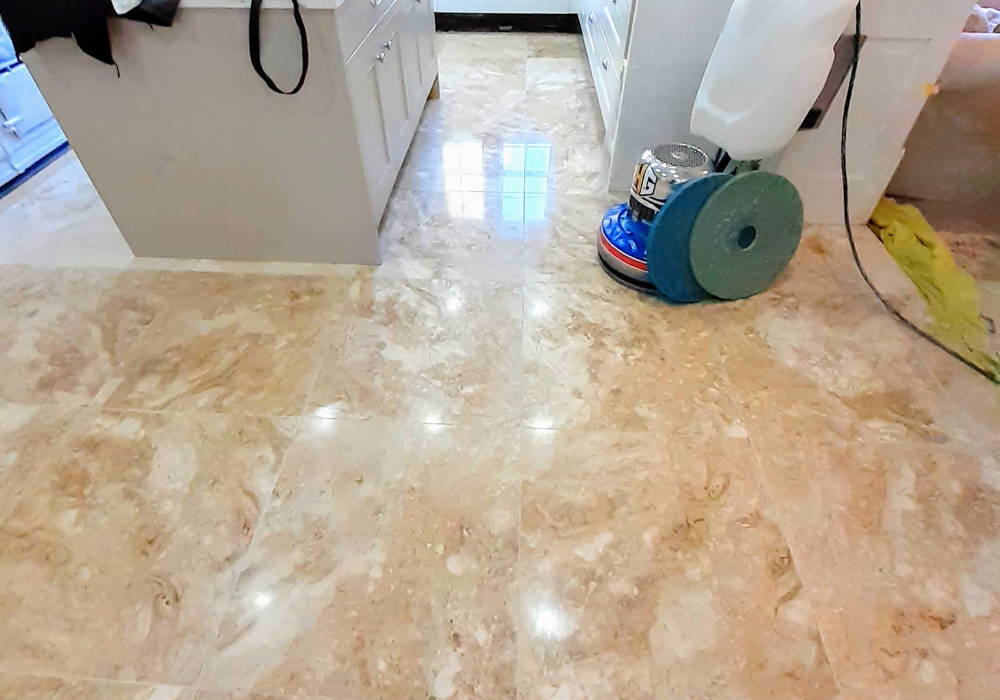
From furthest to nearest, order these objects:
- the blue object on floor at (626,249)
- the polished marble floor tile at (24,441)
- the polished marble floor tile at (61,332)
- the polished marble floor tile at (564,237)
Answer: the polished marble floor tile at (564,237) < the blue object on floor at (626,249) < the polished marble floor tile at (61,332) < the polished marble floor tile at (24,441)

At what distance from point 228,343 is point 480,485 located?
866 mm

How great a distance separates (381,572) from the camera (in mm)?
1154

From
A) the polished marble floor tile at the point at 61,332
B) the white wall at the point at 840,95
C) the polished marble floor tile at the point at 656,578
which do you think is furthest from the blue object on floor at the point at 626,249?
the polished marble floor tile at the point at 61,332

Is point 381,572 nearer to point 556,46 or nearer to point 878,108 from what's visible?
point 878,108

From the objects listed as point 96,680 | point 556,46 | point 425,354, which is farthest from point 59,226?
point 556,46

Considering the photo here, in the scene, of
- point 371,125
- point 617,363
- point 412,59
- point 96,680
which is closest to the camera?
point 96,680

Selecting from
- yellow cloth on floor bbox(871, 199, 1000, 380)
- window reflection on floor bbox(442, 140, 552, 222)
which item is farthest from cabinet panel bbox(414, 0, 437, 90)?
yellow cloth on floor bbox(871, 199, 1000, 380)

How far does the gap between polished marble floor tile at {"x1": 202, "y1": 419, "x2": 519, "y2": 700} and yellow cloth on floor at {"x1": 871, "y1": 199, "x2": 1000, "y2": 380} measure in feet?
4.43

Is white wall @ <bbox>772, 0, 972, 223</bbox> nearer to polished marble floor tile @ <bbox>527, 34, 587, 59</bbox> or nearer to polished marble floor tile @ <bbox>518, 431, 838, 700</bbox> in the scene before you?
polished marble floor tile @ <bbox>518, 431, 838, 700</bbox>

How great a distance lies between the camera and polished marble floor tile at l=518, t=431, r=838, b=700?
1031mm

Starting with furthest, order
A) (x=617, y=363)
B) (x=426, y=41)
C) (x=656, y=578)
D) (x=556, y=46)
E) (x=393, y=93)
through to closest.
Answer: (x=556, y=46) < (x=426, y=41) < (x=393, y=93) < (x=617, y=363) < (x=656, y=578)

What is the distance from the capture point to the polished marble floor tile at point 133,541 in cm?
106

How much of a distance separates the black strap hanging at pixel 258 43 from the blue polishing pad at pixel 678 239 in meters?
1.00

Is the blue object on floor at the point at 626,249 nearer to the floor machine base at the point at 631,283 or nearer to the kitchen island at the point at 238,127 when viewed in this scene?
the floor machine base at the point at 631,283
